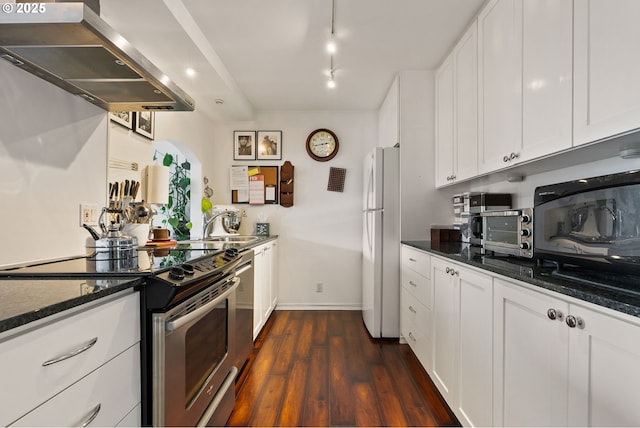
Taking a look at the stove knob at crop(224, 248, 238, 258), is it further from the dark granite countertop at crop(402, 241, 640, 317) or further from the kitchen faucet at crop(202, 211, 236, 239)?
the dark granite countertop at crop(402, 241, 640, 317)

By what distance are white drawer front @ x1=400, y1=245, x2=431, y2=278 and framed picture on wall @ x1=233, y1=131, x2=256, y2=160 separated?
2243 millimetres

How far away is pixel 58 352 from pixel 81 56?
3.56 ft

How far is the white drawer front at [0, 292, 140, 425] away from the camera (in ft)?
1.97

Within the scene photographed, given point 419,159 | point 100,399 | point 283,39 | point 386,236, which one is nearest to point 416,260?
point 386,236

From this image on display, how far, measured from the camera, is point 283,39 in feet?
7.80

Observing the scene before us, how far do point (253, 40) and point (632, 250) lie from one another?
2.49 meters

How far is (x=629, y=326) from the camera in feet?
2.43

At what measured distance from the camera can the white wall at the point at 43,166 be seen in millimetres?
1245

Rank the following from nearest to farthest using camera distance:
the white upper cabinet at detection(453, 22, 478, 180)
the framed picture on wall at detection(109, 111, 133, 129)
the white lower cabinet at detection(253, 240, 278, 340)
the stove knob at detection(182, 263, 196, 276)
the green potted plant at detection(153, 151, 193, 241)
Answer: the stove knob at detection(182, 263, 196, 276) → the framed picture on wall at detection(109, 111, 133, 129) → the white upper cabinet at detection(453, 22, 478, 180) → the white lower cabinet at detection(253, 240, 278, 340) → the green potted plant at detection(153, 151, 193, 241)

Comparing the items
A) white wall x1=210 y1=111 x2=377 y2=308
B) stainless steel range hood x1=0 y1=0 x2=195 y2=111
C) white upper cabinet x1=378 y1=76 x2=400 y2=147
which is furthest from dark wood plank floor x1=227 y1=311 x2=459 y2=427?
white upper cabinet x1=378 y1=76 x2=400 y2=147

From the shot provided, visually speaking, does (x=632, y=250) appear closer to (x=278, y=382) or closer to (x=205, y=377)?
(x=205, y=377)

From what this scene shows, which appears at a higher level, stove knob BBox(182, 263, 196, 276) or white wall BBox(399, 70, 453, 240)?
white wall BBox(399, 70, 453, 240)

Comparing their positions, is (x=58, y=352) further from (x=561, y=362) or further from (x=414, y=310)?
(x=414, y=310)

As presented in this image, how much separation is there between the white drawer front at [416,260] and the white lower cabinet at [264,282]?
1288 mm
